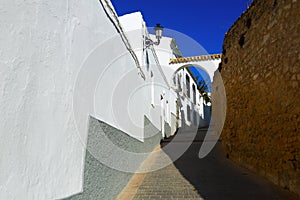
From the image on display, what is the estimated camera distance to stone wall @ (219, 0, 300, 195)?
3.46 metres

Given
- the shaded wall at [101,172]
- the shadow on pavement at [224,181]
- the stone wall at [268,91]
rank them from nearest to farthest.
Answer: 1. the shaded wall at [101,172]
2. the stone wall at [268,91]
3. the shadow on pavement at [224,181]

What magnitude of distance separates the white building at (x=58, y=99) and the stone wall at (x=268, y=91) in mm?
2740

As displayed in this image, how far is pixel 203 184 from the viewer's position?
4.31 m

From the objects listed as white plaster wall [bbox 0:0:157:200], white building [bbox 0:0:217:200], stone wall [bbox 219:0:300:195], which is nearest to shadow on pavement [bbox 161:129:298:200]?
stone wall [bbox 219:0:300:195]

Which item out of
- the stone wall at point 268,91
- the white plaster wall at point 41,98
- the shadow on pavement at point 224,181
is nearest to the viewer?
the white plaster wall at point 41,98

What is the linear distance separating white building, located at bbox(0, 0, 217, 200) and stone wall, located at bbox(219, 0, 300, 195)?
8.99 feet

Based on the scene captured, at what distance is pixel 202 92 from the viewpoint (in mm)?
26578

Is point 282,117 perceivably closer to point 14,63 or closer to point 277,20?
point 277,20

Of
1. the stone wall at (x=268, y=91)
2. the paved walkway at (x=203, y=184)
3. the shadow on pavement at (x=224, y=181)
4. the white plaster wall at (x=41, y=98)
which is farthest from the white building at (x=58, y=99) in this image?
the stone wall at (x=268, y=91)

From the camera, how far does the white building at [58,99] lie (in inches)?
59.4

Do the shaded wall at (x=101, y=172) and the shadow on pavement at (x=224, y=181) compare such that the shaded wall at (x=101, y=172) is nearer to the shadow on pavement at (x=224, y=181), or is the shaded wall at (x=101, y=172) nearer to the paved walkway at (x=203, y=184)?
the paved walkway at (x=203, y=184)

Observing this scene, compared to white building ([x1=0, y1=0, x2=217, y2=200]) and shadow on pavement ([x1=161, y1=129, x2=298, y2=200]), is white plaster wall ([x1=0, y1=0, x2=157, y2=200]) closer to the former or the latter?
white building ([x1=0, y1=0, x2=217, y2=200])

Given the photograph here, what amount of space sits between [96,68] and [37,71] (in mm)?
1291

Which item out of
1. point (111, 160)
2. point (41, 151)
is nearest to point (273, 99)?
point (111, 160)
